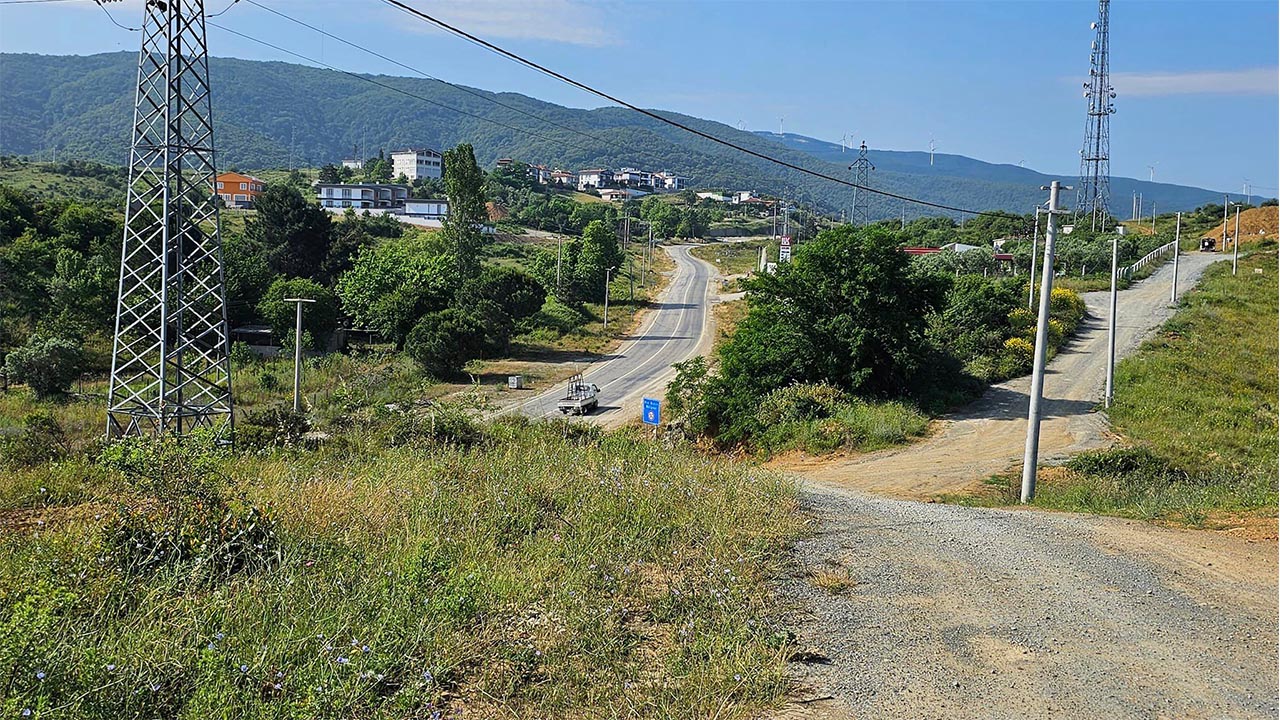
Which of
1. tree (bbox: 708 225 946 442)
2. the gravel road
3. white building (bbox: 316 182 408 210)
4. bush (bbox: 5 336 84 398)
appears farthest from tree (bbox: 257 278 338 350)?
white building (bbox: 316 182 408 210)

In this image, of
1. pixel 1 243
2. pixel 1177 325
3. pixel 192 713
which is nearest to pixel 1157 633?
pixel 192 713

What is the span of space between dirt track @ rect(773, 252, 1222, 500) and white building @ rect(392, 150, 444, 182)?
471 feet

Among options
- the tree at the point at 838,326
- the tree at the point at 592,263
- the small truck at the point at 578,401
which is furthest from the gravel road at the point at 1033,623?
the tree at the point at 592,263

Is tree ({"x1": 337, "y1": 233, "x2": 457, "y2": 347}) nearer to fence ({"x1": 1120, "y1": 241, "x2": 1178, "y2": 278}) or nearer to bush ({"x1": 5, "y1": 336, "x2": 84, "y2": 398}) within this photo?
bush ({"x1": 5, "y1": 336, "x2": 84, "y2": 398})

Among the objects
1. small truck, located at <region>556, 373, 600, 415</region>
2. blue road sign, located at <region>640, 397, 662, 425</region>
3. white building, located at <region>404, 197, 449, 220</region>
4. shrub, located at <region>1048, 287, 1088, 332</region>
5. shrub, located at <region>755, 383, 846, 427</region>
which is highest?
white building, located at <region>404, 197, 449, 220</region>

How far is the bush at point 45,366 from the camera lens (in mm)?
32031

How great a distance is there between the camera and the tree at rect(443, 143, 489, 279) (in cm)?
5816

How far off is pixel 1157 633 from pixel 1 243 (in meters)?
55.7

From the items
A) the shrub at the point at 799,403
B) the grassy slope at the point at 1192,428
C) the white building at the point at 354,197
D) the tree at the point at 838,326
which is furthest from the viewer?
the white building at the point at 354,197

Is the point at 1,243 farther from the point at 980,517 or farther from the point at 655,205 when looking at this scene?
the point at 655,205

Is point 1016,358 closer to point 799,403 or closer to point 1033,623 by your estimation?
point 799,403

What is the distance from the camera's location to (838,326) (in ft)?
87.6

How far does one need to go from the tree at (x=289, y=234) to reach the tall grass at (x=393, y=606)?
52490 mm

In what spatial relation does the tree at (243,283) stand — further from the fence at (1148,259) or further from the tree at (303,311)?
the fence at (1148,259)
